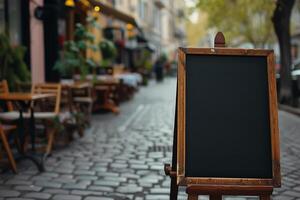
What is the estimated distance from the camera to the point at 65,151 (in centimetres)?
A: 750

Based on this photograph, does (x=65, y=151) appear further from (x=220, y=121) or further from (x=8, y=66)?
(x=220, y=121)

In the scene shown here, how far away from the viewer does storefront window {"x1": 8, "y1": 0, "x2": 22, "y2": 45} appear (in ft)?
32.4

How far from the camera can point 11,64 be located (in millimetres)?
8281

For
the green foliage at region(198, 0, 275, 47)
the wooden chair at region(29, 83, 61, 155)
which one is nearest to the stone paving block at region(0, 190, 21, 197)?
the wooden chair at region(29, 83, 61, 155)

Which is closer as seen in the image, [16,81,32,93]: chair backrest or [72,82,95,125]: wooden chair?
[16,81,32,93]: chair backrest

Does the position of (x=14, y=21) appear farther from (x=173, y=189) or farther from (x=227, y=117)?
(x=227, y=117)

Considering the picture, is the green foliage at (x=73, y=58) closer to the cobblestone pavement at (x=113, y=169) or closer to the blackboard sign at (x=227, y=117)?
the cobblestone pavement at (x=113, y=169)

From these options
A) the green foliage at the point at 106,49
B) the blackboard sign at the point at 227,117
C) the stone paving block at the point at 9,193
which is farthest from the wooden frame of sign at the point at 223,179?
the green foliage at the point at 106,49

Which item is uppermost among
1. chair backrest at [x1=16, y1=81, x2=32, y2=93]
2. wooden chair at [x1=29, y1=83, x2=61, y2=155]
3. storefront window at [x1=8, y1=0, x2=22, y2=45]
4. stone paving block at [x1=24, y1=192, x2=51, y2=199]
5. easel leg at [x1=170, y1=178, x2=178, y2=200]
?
storefront window at [x1=8, y1=0, x2=22, y2=45]

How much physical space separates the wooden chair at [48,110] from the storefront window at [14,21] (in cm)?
222

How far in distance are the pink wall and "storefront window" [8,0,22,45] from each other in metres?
Result: 0.35

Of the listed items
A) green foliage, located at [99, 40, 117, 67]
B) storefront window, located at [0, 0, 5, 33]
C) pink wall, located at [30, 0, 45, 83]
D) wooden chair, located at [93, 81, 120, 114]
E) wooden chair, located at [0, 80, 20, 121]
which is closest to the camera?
wooden chair, located at [0, 80, 20, 121]

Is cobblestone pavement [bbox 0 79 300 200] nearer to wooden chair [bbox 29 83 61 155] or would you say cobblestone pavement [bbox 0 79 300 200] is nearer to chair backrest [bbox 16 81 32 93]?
wooden chair [bbox 29 83 61 155]

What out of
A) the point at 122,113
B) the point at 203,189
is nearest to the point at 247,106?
the point at 203,189
